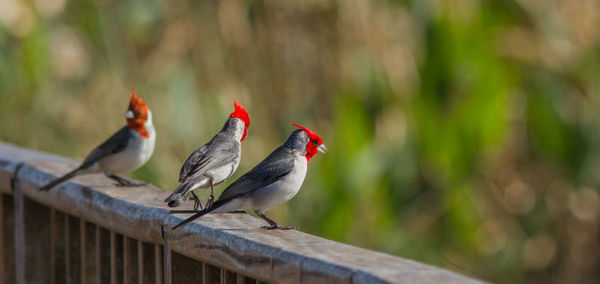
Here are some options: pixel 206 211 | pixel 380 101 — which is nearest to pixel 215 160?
pixel 206 211

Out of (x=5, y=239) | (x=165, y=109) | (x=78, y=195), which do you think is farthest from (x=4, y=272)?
(x=165, y=109)

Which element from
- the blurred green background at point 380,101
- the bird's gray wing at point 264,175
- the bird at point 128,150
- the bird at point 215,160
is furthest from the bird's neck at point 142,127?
the blurred green background at point 380,101

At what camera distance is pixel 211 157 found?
1238mm

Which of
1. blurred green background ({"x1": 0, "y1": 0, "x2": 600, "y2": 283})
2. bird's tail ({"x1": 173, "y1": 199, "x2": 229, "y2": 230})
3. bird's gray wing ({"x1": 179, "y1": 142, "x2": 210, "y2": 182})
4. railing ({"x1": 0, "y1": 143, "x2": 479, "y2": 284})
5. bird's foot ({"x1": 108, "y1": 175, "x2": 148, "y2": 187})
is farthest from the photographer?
blurred green background ({"x1": 0, "y1": 0, "x2": 600, "y2": 283})

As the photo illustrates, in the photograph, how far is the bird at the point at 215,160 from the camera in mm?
1239

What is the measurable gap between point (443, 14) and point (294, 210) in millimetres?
866

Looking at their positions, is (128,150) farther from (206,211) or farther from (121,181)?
(206,211)

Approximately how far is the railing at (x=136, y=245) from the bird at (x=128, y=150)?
3cm

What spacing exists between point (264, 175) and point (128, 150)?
52cm

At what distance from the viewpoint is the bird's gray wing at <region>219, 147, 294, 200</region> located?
116 cm

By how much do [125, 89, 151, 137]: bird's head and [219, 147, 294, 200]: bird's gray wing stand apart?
0.47m

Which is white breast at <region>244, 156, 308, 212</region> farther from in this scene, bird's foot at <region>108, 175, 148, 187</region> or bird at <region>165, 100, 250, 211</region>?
bird's foot at <region>108, 175, 148, 187</region>

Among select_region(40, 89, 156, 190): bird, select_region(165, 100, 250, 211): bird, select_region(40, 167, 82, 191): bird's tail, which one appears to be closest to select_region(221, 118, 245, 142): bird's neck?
select_region(165, 100, 250, 211): bird

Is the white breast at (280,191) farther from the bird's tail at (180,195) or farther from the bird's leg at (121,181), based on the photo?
the bird's leg at (121,181)
